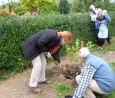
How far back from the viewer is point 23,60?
8.58m

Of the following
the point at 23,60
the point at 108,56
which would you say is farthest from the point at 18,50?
the point at 108,56

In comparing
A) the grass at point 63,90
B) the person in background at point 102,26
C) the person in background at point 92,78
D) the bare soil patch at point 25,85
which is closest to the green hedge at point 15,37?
the bare soil patch at point 25,85

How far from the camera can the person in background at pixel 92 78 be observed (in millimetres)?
5902

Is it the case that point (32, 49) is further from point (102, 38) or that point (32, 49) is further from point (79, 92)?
point (102, 38)

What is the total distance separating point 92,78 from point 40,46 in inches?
55.2

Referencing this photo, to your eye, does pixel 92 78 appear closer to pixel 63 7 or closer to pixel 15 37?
pixel 15 37

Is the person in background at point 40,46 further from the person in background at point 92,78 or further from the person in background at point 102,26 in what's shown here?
the person in background at point 102,26

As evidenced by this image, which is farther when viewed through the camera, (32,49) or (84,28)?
(84,28)

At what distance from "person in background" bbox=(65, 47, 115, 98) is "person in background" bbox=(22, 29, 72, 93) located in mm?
804

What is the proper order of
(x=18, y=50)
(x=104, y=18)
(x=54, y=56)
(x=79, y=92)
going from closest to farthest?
(x=79, y=92), (x=54, y=56), (x=18, y=50), (x=104, y=18)

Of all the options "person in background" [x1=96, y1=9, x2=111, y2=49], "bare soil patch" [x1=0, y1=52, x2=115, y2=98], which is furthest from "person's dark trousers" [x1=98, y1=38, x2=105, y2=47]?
"bare soil patch" [x1=0, y1=52, x2=115, y2=98]

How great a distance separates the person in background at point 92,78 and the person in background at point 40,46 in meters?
0.80

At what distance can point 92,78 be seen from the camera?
617cm

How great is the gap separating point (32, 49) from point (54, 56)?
744mm
